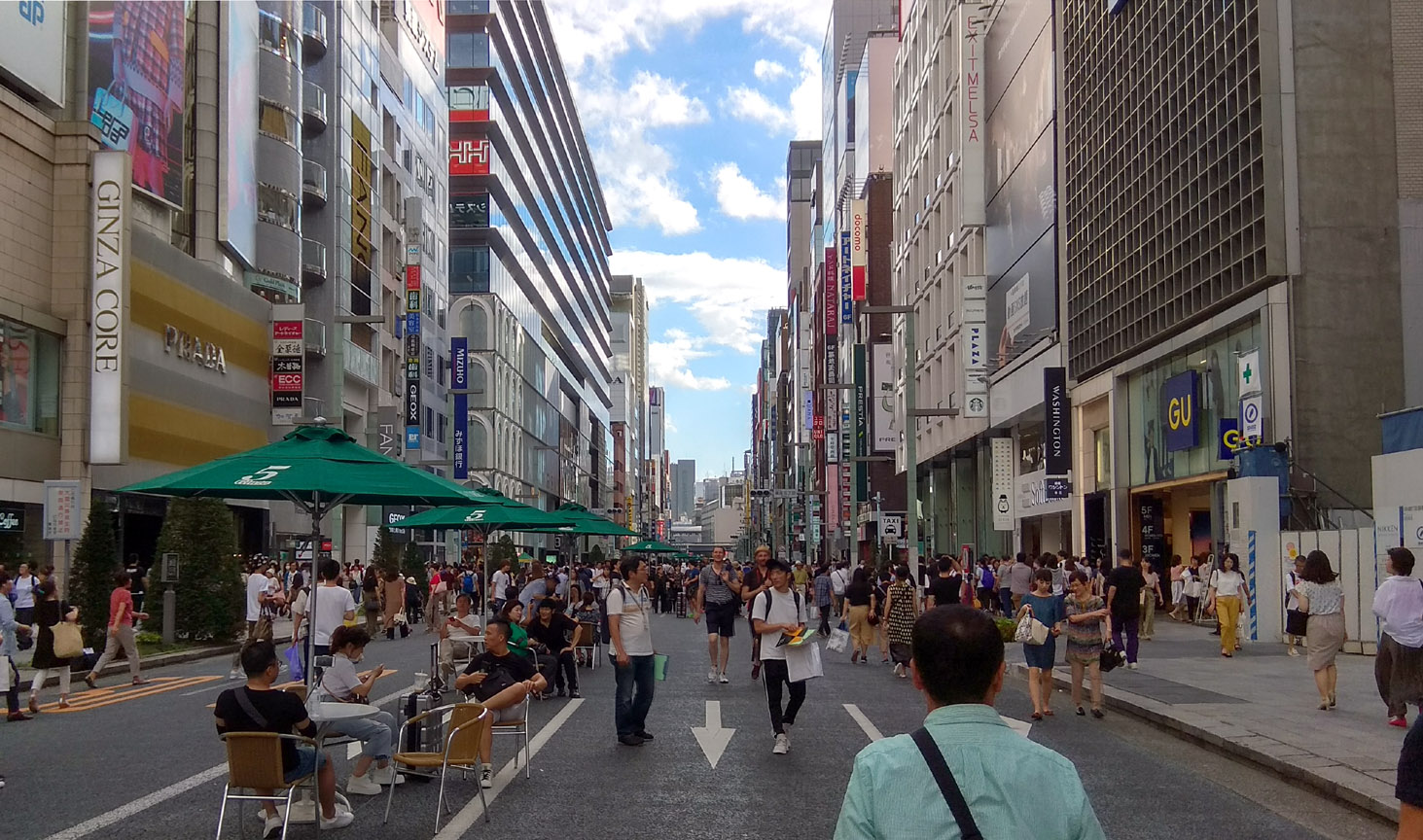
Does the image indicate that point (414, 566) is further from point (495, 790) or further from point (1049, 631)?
point (495, 790)

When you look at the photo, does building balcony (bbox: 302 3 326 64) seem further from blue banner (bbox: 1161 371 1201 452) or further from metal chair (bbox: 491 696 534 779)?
metal chair (bbox: 491 696 534 779)

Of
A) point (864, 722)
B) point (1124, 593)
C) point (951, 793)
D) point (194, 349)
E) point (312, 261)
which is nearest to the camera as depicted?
point (951, 793)

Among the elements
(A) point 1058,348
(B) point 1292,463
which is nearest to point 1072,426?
(A) point 1058,348

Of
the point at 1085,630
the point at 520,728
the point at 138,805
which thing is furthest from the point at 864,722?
the point at 138,805

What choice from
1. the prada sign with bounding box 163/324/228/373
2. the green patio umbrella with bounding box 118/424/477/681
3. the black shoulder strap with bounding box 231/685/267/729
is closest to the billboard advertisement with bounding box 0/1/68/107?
the prada sign with bounding box 163/324/228/373

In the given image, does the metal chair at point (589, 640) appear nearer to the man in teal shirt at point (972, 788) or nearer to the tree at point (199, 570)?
the tree at point (199, 570)

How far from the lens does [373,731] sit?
9453 mm

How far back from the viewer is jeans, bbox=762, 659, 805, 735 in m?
12.2

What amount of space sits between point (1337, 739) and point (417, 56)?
211 feet

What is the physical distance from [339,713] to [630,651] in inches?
149

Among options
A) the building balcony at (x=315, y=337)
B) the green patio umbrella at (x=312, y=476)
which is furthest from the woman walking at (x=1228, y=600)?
the building balcony at (x=315, y=337)

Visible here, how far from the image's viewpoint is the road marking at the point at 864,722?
13370mm

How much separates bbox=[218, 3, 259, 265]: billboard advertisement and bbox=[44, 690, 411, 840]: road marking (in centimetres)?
3418

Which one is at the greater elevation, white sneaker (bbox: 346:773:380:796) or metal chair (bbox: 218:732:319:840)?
metal chair (bbox: 218:732:319:840)
